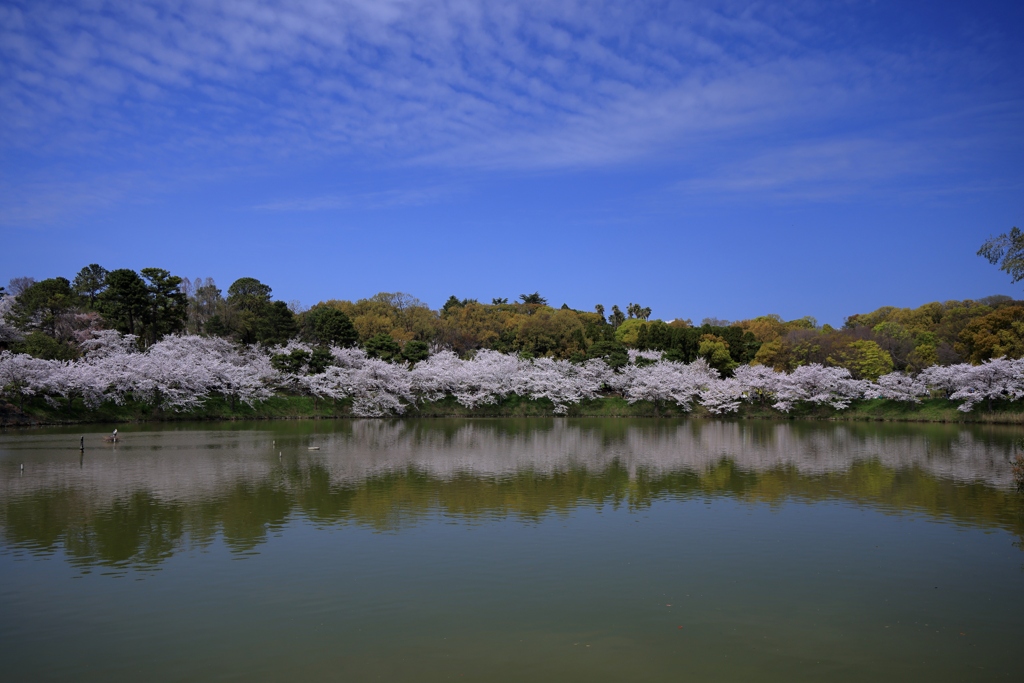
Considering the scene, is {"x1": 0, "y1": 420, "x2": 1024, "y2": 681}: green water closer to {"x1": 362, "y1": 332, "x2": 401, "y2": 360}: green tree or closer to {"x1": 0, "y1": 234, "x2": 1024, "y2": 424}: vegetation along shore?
{"x1": 0, "y1": 234, "x2": 1024, "y2": 424}: vegetation along shore

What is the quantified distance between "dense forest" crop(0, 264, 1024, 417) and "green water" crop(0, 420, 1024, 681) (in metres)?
19.6

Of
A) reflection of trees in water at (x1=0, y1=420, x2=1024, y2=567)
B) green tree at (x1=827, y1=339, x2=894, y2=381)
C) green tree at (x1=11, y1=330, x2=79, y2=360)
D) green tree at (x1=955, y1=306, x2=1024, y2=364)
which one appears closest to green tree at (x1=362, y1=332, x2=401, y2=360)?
green tree at (x1=11, y1=330, x2=79, y2=360)

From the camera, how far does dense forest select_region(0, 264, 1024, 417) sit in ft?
134

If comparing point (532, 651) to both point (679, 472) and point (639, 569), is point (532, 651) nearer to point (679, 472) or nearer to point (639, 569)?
point (639, 569)

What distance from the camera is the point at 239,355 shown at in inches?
2000

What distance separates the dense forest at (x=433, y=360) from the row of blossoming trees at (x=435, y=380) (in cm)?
11

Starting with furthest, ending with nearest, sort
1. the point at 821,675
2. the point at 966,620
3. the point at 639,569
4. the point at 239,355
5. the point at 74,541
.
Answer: the point at 239,355
the point at 74,541
the point at 639,569
the point at 966,620
the point at 821,675

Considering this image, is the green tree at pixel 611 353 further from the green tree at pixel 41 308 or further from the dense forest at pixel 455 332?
the green tree at pixel 41 308

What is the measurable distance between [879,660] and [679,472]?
45.5 feet

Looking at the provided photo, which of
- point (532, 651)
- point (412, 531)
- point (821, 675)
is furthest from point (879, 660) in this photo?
point (412, 531)

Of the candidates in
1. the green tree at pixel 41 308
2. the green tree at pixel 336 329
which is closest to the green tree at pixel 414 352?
the green tree at pixel 336 329

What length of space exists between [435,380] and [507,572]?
38820 mm

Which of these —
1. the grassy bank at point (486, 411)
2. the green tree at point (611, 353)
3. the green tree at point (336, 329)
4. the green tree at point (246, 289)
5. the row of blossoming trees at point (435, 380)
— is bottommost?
the grassy bank at point (486, 411)

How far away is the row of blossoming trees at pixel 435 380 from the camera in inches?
1582
